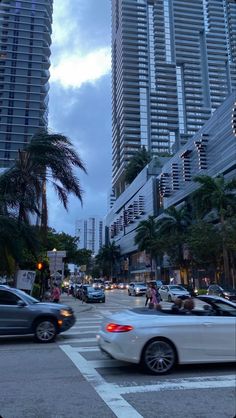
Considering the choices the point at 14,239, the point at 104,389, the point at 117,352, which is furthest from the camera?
the point at 14,239

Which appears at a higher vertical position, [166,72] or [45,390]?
[166,72]

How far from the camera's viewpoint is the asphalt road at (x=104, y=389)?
17.6ft

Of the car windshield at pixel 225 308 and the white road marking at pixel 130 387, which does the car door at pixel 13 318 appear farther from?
the car windshield at pixel 225 308

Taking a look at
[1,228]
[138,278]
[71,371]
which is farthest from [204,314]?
[138,278]

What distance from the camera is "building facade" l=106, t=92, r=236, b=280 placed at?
5156 cm

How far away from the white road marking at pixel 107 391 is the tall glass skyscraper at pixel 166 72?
15362 centimetres

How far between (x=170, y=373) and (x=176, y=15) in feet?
607

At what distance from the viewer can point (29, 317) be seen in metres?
11.2

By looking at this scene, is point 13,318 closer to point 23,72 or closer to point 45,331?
point 45,331

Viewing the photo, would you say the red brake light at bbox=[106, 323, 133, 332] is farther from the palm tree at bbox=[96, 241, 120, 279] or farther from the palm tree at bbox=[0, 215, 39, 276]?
the palm tree at bbox=[96, 241, 120, 279]

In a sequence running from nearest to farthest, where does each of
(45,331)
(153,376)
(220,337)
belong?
(153,376)
(220,337)
(45,331)

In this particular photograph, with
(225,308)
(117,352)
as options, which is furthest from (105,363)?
(225,308)

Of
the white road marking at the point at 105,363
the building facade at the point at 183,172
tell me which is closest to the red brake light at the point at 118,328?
the white road marking at the point at 105,363

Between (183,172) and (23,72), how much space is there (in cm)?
9226
